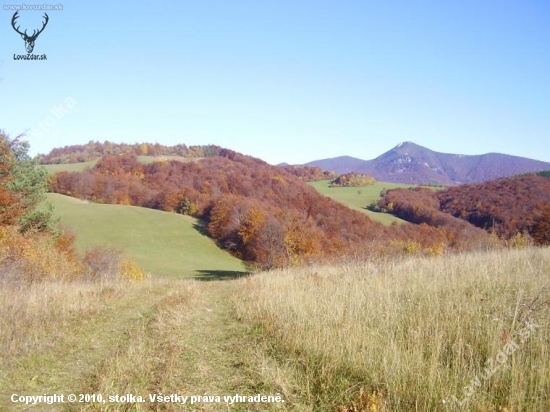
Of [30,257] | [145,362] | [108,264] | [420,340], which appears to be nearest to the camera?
[420,340]

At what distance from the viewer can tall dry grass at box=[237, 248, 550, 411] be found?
10.4ft

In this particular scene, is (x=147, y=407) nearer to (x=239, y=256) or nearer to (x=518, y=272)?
(x=518, y=272)

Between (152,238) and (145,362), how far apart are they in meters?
56.4

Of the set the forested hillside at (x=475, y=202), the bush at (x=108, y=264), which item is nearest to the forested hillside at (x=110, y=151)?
the forested hillside at (x=475, y=202)

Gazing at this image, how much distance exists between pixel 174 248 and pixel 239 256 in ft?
38.9

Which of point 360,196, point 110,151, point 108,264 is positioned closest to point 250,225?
point 108,264

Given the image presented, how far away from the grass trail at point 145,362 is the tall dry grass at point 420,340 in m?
0.46

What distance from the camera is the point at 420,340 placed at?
13.6 feet

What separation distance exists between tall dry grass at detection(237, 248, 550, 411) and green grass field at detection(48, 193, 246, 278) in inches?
1505

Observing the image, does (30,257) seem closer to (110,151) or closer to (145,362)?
(145,362)

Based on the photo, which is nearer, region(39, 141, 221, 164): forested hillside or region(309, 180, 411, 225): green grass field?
region(309, 180, 411, 225): green grass field

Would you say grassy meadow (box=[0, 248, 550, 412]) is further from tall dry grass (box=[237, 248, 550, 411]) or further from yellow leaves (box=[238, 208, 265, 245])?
yellow leaves (box=[238, 208, 265, 245])

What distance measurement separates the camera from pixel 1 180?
1001 inches

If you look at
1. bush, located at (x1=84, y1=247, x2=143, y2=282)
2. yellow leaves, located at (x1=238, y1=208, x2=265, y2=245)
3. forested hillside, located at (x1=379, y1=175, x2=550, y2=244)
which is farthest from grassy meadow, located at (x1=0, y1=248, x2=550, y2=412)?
forested hillside, located at (x1=379, y1=175, x2=550, y2=244)
